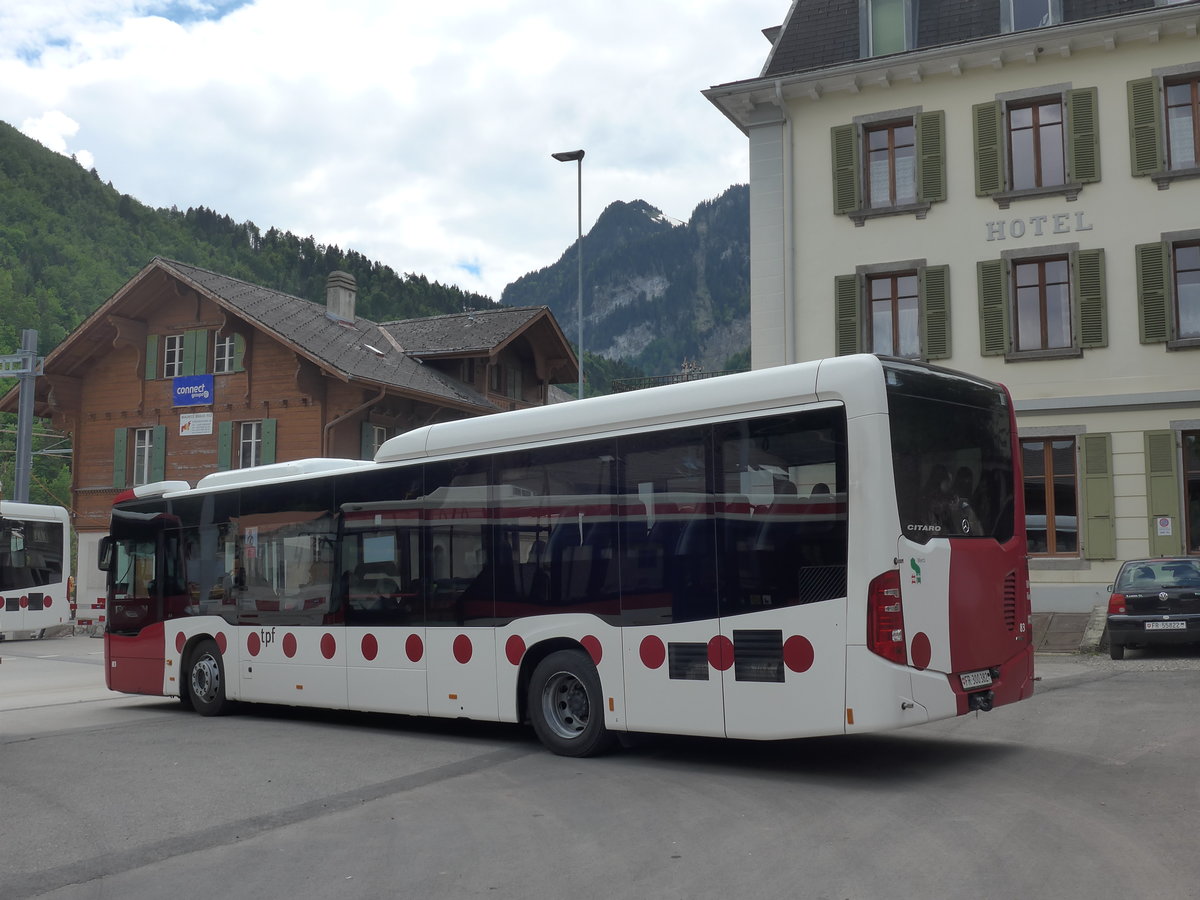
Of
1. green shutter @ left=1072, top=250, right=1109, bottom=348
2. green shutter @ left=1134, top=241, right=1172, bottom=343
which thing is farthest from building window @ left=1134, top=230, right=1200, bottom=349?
green shutter @ left=1072, top=250, right=1109, bottom=348

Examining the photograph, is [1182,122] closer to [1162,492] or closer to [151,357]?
[1162,492]

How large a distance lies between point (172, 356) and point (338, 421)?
7.40m

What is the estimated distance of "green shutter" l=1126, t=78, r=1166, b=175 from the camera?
23766 millimetres

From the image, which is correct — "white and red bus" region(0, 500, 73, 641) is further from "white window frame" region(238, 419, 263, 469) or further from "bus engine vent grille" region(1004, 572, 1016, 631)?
"bus engine vent grille" region(1004, 572, 1016, 631)

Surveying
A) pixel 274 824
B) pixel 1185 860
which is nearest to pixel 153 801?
pixel 274 824

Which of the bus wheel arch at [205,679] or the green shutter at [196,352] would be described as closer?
the bus wheel arch at [205,679]

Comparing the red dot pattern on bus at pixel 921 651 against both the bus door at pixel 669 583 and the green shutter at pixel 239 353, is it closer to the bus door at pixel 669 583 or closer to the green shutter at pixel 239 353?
the bus door at pixel 669 583

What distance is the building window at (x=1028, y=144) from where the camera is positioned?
79.9 feet

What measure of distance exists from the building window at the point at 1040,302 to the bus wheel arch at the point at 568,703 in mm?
16649

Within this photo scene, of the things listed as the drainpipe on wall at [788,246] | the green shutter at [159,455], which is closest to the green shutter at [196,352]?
the green shutter at [159,455]

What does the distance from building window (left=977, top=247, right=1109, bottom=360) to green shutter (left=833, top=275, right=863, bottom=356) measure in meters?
2.41

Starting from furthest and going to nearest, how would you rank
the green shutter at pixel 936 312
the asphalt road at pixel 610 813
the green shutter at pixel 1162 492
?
the green shutter at pixel 936 312 < the green shutter at pixel 1162 492 < the asphalt road at pixel 610 813

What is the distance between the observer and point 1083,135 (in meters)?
24.3

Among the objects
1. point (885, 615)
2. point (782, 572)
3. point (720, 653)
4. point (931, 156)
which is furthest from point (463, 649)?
point (931, 156)
